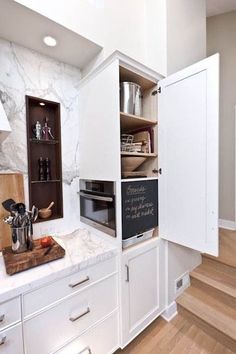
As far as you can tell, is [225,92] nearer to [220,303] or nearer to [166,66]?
[166,66]

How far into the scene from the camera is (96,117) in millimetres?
1545

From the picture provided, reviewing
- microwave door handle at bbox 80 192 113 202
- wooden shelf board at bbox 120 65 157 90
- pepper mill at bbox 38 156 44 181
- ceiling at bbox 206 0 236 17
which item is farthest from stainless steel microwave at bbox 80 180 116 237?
ceiling at bbox 206 0 236 17

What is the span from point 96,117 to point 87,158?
1.21 ft

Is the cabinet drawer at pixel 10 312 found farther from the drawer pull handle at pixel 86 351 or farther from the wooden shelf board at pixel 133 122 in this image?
the wooden shelf board at pixel 133 122

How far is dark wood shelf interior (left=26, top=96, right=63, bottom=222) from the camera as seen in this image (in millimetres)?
1593

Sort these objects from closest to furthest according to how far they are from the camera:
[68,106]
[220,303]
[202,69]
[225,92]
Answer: [202,69] → [220,303] → [68,106] → [225,92]

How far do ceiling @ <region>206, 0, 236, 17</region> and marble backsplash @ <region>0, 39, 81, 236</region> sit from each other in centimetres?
237

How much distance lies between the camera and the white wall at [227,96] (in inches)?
114

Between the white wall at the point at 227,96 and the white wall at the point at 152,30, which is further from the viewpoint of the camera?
the white wall at the point at 227,96

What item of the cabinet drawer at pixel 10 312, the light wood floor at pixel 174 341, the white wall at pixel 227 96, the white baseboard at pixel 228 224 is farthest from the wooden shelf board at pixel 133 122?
the white baseboard at pixel 228 224

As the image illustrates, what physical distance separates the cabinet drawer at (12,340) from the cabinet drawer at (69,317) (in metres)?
0.03

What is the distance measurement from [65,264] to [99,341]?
624mm

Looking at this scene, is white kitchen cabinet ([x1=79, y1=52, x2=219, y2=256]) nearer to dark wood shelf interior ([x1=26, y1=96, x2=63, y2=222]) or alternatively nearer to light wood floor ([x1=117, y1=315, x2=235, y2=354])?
dark wood shelf interior ([x1=26, y1=96, x2=63, y2=222])

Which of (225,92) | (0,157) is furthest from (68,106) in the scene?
(225,92)
